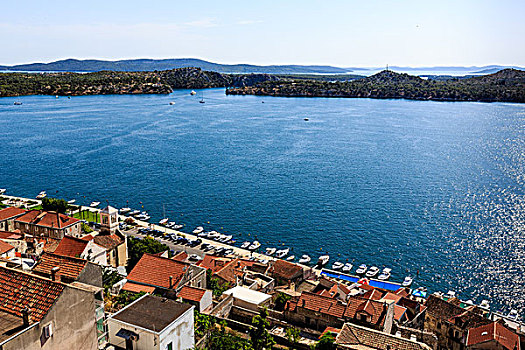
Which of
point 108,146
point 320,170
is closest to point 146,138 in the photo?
point 108,146

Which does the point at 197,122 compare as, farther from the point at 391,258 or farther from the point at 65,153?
the point at 391,258

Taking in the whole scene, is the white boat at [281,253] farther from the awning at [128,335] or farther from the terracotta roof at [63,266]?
the awning at [128,335]

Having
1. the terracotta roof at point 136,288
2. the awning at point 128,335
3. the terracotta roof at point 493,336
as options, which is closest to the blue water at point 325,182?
the terracotta roof at point 493,336

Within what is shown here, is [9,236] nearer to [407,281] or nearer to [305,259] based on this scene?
[305,259]

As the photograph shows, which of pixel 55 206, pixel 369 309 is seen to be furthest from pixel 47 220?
pixel 369 309

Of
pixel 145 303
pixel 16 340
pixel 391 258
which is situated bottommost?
pixel 391 258

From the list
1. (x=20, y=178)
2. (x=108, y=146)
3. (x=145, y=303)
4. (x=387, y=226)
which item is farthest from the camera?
(x=108, y=146)
